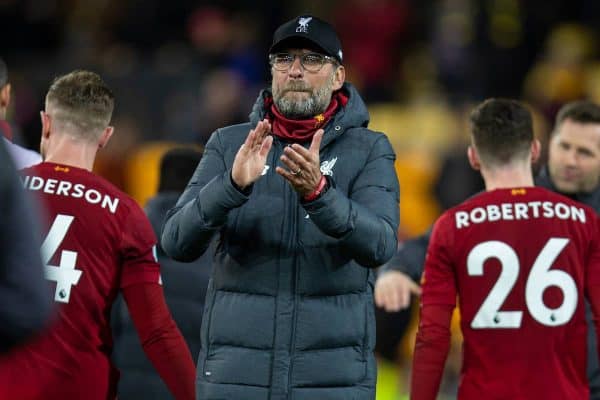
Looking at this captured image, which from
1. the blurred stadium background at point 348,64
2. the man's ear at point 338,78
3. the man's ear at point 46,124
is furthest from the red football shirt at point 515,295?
the blurred stadium background at point 348,64

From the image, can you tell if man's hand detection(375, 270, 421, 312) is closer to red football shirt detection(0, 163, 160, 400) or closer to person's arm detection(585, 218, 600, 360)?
person's arm detection(585, 218, 600, 360)

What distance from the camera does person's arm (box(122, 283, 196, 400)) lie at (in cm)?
482

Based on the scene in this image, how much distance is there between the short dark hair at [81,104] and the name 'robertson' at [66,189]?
24 cm

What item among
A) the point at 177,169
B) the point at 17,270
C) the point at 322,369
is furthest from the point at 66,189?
the point at 17,270

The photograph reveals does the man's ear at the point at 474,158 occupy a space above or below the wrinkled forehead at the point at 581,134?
below

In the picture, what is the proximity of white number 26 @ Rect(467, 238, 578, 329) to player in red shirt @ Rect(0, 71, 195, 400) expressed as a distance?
120 cm

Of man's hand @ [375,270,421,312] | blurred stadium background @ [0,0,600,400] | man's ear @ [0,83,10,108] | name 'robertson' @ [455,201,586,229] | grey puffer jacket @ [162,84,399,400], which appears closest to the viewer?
grey puffer jacket @ [162,84,399,400]

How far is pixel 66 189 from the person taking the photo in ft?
15.7

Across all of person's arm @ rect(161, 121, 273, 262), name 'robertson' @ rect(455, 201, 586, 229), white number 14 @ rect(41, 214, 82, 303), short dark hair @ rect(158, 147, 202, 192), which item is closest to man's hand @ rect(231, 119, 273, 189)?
person's arm @ rect(161, 121, 273, 262)

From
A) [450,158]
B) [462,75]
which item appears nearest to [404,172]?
[450,158]

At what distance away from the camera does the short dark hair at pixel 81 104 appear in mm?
4949

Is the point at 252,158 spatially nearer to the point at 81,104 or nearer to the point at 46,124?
the point at 81,104

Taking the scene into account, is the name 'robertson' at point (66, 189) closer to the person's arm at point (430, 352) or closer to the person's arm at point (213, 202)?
the person's arm at point (213, 202)

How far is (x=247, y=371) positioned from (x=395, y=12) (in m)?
9.54
